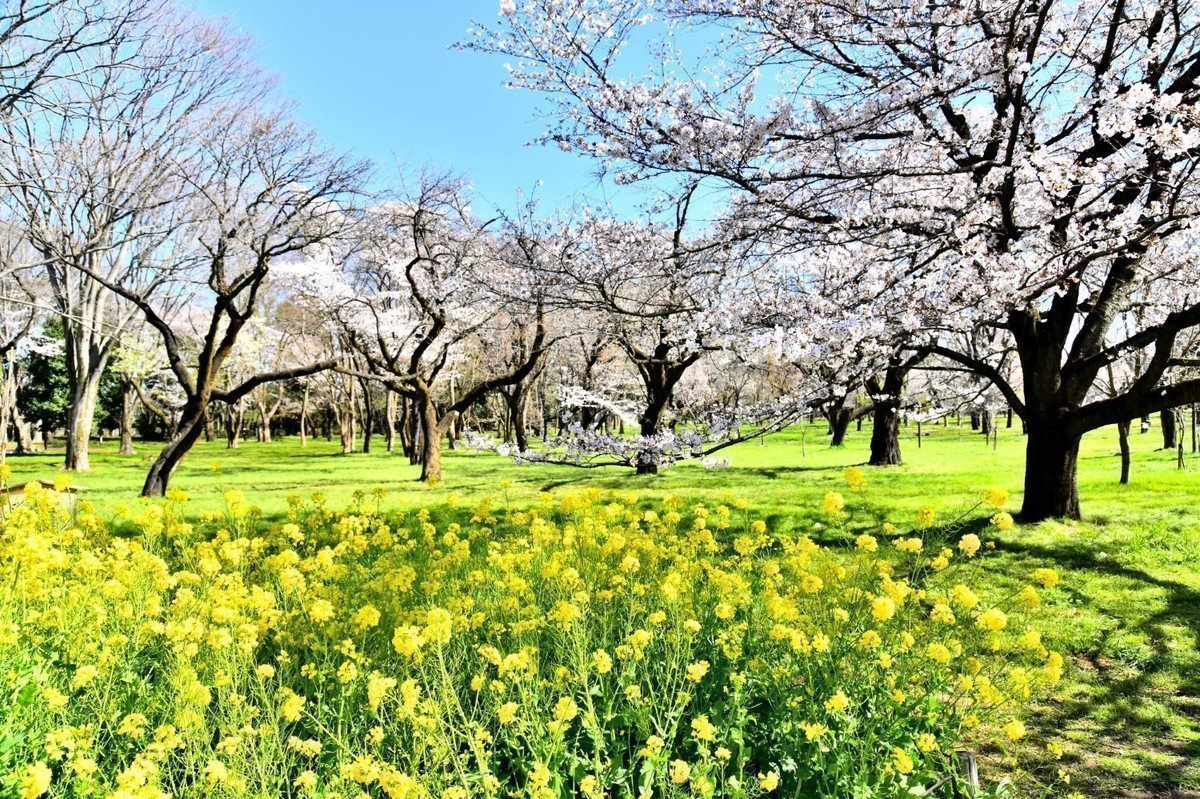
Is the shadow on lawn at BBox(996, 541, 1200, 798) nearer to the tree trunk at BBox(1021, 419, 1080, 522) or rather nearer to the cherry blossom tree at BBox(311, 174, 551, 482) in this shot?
the tree trunk at BBox(1021, 419, 1080, 522)

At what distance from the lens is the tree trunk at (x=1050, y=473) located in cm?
830

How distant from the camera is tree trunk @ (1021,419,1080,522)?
830cm

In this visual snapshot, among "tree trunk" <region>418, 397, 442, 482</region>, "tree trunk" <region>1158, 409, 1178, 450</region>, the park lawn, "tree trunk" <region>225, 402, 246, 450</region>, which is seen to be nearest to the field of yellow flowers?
the park lawn

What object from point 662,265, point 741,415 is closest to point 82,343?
point 662,265

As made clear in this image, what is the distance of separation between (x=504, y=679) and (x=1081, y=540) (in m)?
7.45

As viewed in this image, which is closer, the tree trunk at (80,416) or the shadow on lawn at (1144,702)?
the shadow on lawn at (1144,702)

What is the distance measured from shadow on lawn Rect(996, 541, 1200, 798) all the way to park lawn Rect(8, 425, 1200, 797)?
11 millimetres

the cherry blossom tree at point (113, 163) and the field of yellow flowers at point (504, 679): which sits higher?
the cherry blossom tree at point (113, 163)

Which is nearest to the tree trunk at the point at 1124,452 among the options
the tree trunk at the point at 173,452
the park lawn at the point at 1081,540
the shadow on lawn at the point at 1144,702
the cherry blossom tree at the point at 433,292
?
the park lawn at the point at 1081,540

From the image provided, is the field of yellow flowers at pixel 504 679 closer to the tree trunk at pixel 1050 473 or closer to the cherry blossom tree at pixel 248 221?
the tree trunk at pixel 1050 473

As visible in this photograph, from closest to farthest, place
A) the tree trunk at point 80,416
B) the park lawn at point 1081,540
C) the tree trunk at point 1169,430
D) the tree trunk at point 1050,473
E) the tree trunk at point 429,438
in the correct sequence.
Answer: the park lawn at point 1081,540 → the tree trunk at point 1050,473 → the tree trunk at point 429,438 → the tree trunk at point 80,416 → the tree trunk at point 1169,430

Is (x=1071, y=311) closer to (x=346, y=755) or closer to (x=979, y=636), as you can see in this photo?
(x=979, y=636)

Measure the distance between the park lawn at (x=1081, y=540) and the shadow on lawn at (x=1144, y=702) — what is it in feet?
0.04

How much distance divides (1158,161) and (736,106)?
3.53 m
